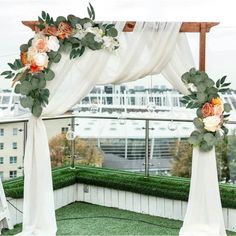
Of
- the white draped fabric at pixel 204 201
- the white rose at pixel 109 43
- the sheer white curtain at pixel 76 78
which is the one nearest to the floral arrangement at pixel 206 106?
the white draped fabric at pixel 204 201

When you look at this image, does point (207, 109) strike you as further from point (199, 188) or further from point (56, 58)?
point (56, 58)

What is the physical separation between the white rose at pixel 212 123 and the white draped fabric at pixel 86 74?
257 mm

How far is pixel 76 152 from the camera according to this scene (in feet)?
16.6

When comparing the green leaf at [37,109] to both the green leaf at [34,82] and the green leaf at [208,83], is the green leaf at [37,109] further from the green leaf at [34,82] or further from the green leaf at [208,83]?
the green leaf at [208,83]

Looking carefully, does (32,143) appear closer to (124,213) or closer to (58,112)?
(58,112)

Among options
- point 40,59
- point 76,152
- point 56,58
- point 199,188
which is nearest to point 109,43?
point 56,58

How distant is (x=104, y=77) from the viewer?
3773mm

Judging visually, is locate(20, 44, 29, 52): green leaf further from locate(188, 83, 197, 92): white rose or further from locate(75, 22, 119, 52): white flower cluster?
locate(188, 83, 197, 92): white rose

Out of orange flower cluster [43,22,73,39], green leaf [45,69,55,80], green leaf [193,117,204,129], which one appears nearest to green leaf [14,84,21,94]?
green leaf [45,69,55,80]

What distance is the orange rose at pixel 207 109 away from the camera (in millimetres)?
3605

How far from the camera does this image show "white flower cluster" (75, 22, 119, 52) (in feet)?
11.9

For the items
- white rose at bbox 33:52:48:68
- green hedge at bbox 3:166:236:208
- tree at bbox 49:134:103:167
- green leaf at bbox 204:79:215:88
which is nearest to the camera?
white rose at bbox 33:52:48:68

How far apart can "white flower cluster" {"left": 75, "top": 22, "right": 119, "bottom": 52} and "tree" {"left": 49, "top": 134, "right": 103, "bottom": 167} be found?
58.2 inches

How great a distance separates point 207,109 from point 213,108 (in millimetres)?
43
